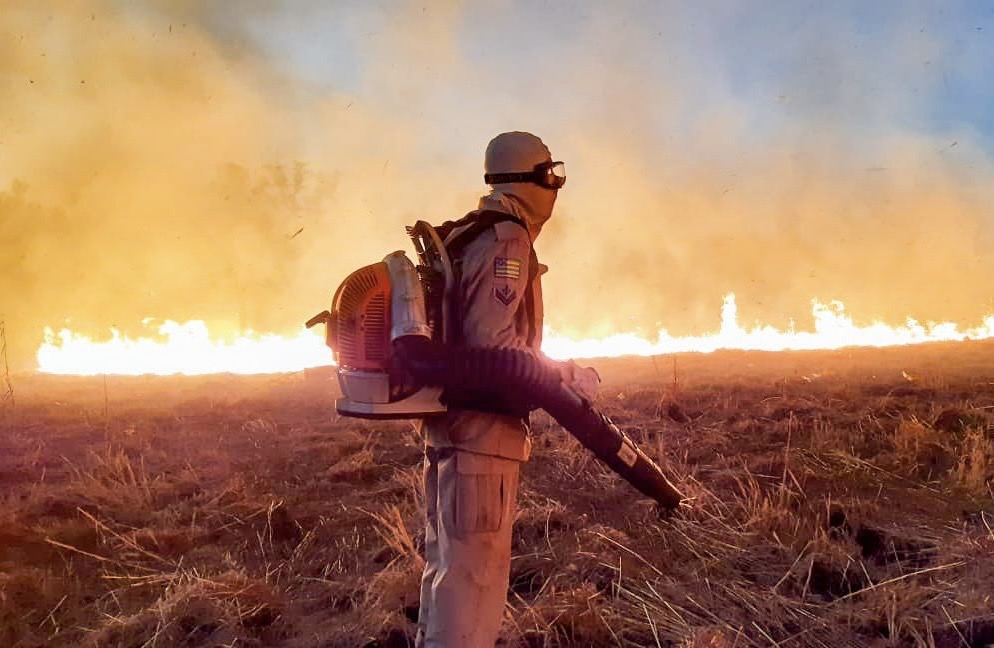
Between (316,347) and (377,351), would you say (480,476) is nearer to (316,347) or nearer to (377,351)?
(377,351)

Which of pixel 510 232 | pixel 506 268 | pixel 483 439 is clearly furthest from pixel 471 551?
pixel 510 232

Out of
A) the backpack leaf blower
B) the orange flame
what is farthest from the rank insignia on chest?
the orange flame

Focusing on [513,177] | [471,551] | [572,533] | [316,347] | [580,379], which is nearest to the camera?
[471,551]

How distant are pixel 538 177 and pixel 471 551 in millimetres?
1603

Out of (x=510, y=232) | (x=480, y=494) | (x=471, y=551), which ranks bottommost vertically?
(x=471, y=551)

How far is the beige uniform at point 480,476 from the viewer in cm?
255

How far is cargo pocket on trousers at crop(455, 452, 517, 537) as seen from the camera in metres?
2.59

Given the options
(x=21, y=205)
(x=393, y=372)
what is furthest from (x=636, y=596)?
(x=21, y=205)

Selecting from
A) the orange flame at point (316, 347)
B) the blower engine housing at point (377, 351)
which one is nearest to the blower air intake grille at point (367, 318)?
the blower engine housing at point (377, 351)

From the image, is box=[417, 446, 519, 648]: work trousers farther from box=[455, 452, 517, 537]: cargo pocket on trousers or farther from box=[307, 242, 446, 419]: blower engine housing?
box=[307, 242, 446, 419]: blower engine housing

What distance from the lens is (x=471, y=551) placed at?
2588 mm

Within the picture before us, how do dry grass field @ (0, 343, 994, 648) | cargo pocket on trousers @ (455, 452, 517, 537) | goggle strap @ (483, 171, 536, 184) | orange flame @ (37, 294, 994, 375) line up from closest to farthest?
cargo pocket on trousers @ (455, 452, 517, 537) → goggle strap @ (483, 171, 536, 184) → dry grass field @ (0, 343, 994, 648) → orange flame @ (37, 294, 994, 375)

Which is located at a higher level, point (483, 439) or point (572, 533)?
point (483, 439)

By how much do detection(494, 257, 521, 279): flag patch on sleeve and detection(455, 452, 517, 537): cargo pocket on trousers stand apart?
74 cm
